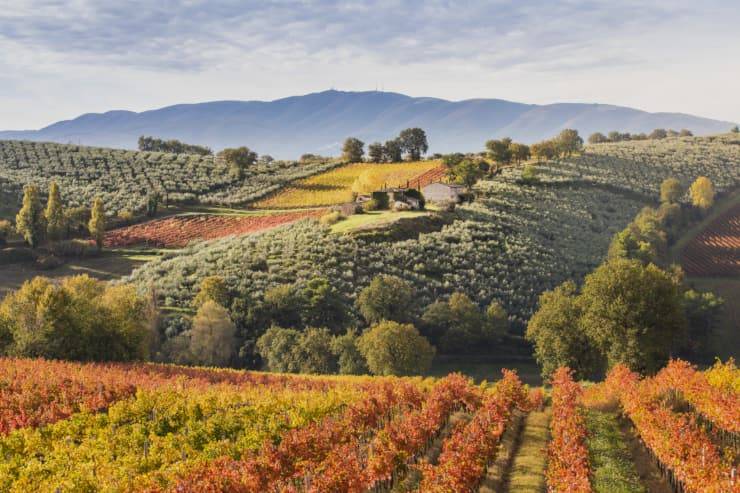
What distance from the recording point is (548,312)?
191ft

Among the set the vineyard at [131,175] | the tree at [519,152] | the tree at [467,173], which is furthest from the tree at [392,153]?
the tree at [467,173]

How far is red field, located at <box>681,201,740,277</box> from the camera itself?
332ft

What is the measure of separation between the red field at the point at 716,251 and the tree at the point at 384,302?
2051 inches

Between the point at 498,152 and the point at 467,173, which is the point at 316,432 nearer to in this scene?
the point at 467,173

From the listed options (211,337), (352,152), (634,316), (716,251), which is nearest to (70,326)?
(211,337)

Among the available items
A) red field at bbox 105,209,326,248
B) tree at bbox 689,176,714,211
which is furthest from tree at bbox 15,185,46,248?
tree at bbox 689,176,714,211

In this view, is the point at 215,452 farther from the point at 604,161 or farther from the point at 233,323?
the point at 604,161

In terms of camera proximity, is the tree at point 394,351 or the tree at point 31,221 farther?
the tree at point 31,221

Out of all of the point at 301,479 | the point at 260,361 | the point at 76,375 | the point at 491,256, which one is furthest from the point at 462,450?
the point at 491,256

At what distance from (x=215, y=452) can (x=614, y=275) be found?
1442 inches

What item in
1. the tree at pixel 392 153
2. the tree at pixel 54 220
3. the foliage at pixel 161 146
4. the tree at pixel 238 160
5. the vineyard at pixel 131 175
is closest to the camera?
the tree at pixel 54 220

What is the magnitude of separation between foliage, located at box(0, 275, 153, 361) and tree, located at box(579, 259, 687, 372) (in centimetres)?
3723

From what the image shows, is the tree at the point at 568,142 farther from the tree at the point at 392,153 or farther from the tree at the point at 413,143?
the tree at the point at 392,153

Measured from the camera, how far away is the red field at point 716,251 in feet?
332
